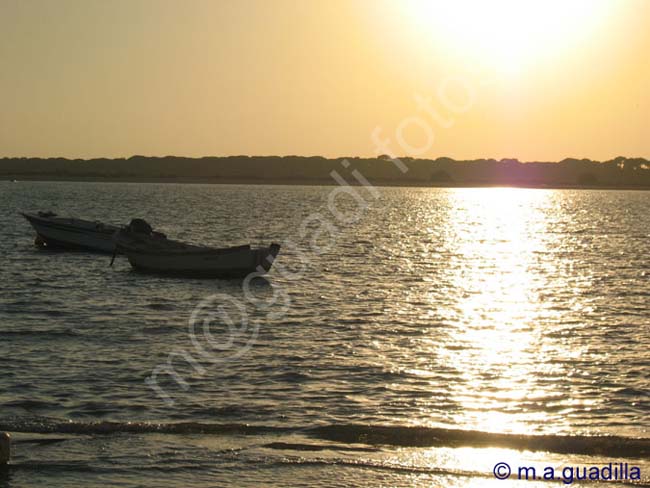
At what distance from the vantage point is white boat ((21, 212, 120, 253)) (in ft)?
179

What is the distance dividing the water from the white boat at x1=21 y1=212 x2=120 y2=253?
761cm

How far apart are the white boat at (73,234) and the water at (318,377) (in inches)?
300

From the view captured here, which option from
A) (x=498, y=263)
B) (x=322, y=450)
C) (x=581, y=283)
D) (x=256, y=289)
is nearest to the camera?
(x=322, y=450)

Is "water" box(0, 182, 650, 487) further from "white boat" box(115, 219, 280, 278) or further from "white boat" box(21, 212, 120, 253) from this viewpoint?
"white boat" box(21, 212, 120, 253)

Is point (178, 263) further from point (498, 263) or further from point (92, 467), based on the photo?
point (92, 467)

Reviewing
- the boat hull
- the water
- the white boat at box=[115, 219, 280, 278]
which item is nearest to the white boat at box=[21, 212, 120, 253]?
the water

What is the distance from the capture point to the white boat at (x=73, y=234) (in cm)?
5459

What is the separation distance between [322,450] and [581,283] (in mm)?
30361

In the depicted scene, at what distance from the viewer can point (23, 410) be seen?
1830 centimetres

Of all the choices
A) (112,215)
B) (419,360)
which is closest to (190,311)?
(419,360)

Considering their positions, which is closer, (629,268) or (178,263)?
(178,263)

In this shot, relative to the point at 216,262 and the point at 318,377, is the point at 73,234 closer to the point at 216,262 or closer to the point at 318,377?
the point at 216,262

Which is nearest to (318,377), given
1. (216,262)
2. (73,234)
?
(216,262)

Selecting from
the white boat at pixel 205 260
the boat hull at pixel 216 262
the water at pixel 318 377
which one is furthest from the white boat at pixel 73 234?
the boat hull at pixel 216 262
